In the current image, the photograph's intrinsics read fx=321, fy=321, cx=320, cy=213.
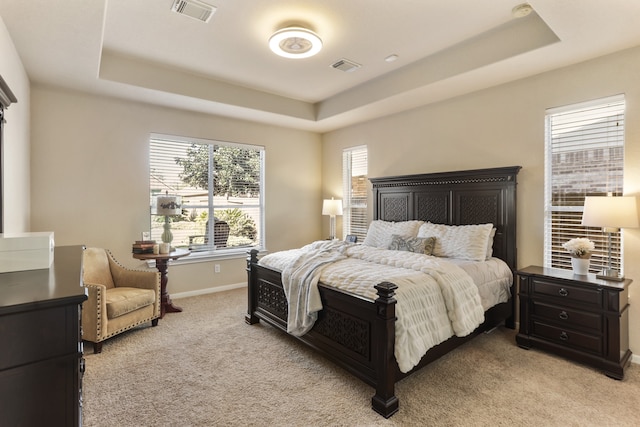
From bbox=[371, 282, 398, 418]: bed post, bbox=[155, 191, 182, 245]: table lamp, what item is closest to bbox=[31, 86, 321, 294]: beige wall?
bbox=[155, 191, 182, 245]: table lamp

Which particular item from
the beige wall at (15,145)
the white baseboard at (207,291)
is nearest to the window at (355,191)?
the white baseboard at (207,291)

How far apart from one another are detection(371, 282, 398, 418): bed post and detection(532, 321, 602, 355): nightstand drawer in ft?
5.55

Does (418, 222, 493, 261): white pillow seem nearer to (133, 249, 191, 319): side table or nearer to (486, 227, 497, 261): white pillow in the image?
(486, 227, 497, 261): white pillow

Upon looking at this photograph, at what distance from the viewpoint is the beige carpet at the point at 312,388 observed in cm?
203

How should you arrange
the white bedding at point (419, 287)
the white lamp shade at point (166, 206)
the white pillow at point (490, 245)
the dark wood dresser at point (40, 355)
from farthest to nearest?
the white lamp shade at point (166, 206)
the white pillow at point (490, 245)
the white bedding at point (419, 287)
the dark wood dresser at point (40, 355)

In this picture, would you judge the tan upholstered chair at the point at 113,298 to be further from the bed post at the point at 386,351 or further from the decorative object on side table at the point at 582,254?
the decorative object on side table at the point at 582,254

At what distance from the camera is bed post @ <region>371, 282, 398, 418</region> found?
6.74ft

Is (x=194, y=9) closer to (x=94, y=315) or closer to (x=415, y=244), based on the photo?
(x=94, y=315)

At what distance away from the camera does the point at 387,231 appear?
13.9 ft

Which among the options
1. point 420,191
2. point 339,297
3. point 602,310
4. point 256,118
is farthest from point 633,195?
point 256,118

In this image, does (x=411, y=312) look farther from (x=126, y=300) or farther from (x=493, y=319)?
(x=126, y=300)

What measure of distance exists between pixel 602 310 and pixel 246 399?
9.26 feet

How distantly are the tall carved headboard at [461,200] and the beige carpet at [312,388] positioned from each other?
46.8 inches

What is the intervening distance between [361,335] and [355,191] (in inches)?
137
